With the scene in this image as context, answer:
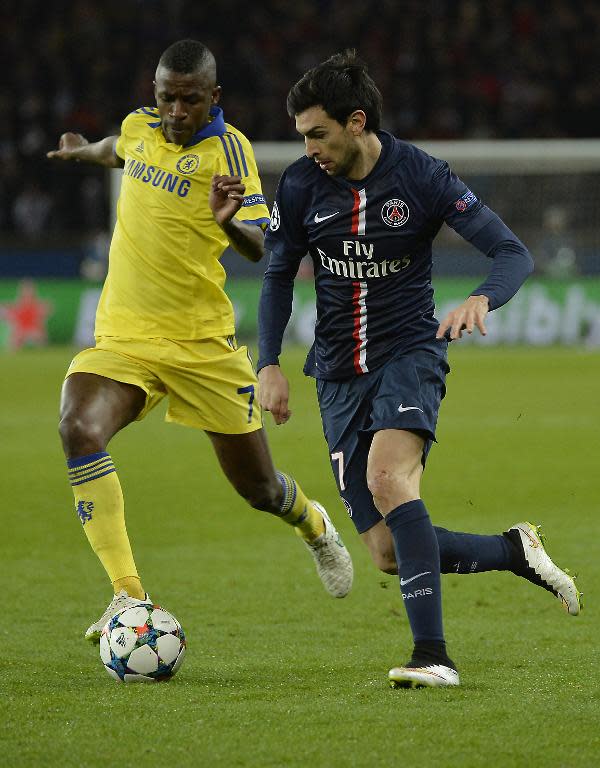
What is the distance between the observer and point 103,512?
5.11 meters

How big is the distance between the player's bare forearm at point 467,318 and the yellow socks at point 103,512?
58.1 inches

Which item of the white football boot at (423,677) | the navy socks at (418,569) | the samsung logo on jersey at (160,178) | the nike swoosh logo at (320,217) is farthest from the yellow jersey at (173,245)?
the white football boot at (423,677)

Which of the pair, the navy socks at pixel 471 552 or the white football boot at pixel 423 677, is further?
the navy socks at pixel 471 552

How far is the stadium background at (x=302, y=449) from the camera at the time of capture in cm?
393

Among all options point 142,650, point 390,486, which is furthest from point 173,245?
point 142,650

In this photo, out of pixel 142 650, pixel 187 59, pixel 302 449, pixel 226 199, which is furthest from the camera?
pixel 302 449

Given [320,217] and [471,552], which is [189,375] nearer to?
[320,217]

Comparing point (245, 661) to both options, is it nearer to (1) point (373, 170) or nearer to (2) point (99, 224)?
(1) point (373, 170)

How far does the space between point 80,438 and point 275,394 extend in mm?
792

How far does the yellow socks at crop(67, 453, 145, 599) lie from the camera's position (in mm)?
5082

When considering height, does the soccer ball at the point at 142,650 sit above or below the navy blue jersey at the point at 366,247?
below

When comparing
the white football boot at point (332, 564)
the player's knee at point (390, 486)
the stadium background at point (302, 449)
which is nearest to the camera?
the stadium background at point (302, 449)

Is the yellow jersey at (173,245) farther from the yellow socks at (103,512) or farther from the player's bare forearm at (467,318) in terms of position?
the player's bare forearm at (467,318)

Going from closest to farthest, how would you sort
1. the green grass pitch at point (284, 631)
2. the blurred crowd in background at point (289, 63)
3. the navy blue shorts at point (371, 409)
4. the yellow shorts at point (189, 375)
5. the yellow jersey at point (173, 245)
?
the green grass pitch at point (284, 631) < the navy blue shorts at point (371, 409) < the yellow shorts at point (189, 375) < the yellow jersey at point (173, 245) < the blurred crowd in background at point (289, 63)
